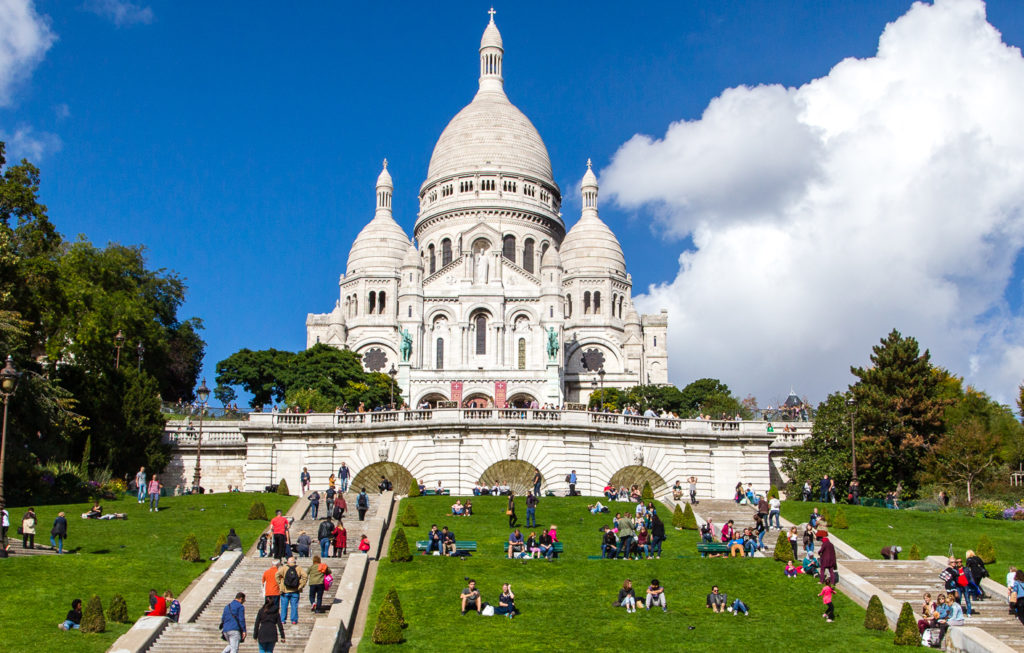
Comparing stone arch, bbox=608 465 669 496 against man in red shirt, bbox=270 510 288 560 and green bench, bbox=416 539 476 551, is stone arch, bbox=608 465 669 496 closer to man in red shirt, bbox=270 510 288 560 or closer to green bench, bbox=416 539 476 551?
green bench, bbox=416 539 476 551

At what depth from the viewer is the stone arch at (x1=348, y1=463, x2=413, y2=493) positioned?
38875mm

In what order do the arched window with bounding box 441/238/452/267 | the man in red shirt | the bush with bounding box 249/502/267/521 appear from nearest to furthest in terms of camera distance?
1. the man in red shirt
2. the bush with bounding box 249/502/267/521
3. the arched window with bounding box 441/238/452/267

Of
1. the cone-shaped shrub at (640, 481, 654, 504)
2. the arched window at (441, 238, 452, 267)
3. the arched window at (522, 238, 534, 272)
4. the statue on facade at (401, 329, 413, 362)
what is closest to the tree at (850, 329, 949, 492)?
the cone-shaped shrub at (640, 481, 654, 504)

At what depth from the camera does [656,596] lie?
891 inches

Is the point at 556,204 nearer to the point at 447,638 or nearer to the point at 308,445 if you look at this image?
the point at 308,445

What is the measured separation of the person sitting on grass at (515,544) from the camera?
2647 centimetres

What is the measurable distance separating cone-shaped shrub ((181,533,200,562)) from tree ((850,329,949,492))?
2694cm

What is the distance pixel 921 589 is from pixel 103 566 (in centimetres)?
1770

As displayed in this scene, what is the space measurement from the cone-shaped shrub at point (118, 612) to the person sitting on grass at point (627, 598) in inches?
372

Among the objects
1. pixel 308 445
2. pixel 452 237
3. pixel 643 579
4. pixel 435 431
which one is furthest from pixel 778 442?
pixel 452 237

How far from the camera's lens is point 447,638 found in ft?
66.8

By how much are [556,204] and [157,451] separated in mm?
73022

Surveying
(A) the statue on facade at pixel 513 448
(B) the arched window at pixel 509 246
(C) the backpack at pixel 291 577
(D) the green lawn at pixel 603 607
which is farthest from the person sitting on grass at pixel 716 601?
(B) the arched window at pixel 509 246

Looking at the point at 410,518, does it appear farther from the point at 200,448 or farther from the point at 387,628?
the point at 200,448
